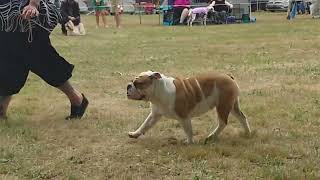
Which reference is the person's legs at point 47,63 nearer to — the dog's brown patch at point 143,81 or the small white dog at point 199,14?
the dog's brown patch at point 143,81

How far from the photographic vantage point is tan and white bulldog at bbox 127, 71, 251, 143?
526cm

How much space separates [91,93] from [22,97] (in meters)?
1.00

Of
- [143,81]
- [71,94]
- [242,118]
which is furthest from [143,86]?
[71,94]

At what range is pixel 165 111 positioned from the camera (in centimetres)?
540

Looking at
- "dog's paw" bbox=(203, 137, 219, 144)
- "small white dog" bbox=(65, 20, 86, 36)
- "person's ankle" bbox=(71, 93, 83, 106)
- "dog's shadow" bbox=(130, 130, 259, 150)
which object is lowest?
"dog's shadow" bbox=(130, 130, 259, 150)

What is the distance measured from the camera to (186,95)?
5.35 metres

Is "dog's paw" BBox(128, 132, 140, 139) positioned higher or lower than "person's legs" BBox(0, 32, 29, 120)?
lower

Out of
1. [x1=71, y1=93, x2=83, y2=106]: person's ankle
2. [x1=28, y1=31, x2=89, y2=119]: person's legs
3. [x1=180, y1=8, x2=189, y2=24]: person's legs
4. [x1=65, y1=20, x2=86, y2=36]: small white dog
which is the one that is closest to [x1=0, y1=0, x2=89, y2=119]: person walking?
[x1=28, y1=31, x2=89, y2=119]: person's legs

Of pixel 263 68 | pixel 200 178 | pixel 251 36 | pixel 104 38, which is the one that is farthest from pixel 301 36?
pixel 200 178

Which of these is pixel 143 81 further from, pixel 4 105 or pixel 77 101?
pixel 4 105

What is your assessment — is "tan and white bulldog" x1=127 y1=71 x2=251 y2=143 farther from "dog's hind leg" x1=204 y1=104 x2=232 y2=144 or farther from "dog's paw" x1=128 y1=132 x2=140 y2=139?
"dog's paw" x1=128 y1=132 x2=140 y2=139

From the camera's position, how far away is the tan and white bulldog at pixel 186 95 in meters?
5.26

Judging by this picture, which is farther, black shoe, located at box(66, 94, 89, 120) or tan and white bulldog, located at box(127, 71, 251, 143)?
black shoe, located at box(66, 94, 89, 120)

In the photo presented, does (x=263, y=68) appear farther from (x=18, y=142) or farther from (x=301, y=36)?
(x=301, y=36)
